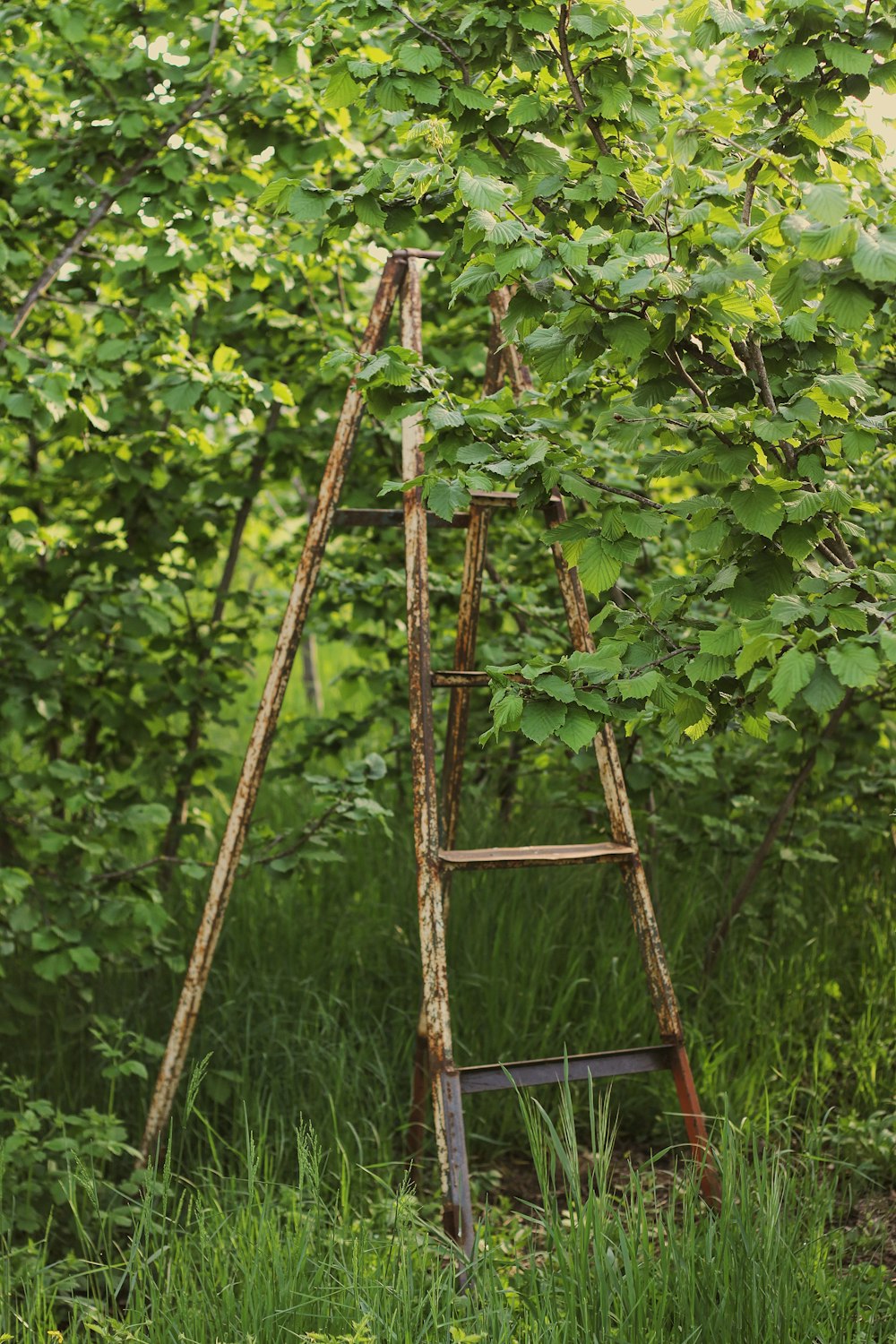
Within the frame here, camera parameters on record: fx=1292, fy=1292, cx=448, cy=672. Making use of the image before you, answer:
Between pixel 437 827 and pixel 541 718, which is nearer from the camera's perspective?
pixel 541 718

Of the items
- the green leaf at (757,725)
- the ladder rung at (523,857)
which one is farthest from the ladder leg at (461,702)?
the green leaf at (757,725)

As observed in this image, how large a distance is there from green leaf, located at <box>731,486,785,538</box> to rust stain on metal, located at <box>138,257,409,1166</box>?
51.4 inches

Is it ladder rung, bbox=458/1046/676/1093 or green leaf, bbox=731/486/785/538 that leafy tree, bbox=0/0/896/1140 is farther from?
ladder rung, bbox=458/1046/676/1093

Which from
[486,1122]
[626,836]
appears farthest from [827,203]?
[486,1122]

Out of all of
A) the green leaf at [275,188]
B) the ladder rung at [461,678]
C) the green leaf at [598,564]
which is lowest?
the ladder rung at [461,678]

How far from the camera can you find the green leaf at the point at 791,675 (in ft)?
5.43

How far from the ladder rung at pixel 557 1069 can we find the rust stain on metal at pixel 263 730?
89cm

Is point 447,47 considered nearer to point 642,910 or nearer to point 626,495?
point 626,495

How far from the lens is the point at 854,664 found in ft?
5.50

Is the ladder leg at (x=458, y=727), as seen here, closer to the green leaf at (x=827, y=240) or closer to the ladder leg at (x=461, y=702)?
the ladder leg at (x=461, y=702)

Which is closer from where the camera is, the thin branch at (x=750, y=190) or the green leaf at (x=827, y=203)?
the green leaf at (x=827, y=203)

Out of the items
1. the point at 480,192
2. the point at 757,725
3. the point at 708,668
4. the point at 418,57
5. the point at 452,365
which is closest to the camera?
the point at 480,192

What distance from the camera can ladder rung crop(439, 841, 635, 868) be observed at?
263cm

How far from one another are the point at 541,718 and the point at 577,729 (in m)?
0.06
